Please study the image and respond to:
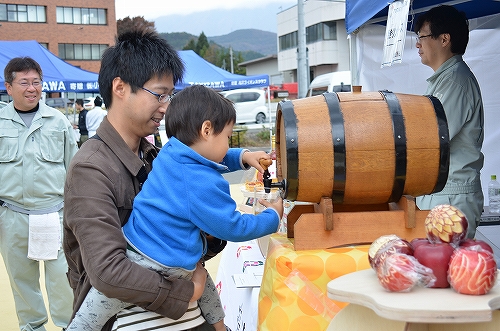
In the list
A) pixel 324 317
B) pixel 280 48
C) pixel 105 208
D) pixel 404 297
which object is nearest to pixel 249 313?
pixel 324 317

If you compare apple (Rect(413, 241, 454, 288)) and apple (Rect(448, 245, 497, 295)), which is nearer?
apple (Rect(448, 245, 497, 295))

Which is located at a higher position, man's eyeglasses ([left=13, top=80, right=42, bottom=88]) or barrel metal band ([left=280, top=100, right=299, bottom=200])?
man's eyeglasses ([left=13, top=80, right=42, bottom=88])

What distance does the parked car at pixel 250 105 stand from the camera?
26953 millimetres

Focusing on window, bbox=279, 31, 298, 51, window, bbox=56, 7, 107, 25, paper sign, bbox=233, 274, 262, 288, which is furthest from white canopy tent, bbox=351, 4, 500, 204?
window, bbox=279, 31, 298, 51

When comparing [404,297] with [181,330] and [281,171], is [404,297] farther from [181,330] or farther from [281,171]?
[281,171]

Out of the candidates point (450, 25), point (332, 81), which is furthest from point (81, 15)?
point (450, 25)

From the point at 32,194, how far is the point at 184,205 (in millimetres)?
2820

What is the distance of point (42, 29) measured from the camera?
162 feet

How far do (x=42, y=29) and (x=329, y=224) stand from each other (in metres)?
51.8

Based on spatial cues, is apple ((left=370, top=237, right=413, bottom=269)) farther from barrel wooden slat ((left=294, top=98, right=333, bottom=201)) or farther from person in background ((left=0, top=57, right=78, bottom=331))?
person in background ((left=0, top=57, right=78, bottom=331))

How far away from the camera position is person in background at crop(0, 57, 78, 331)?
14.1 ft

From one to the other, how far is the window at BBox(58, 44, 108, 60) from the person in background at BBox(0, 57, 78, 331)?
4815 cm

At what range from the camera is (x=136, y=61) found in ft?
6.70

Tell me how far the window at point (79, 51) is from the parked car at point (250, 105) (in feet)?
88.0
